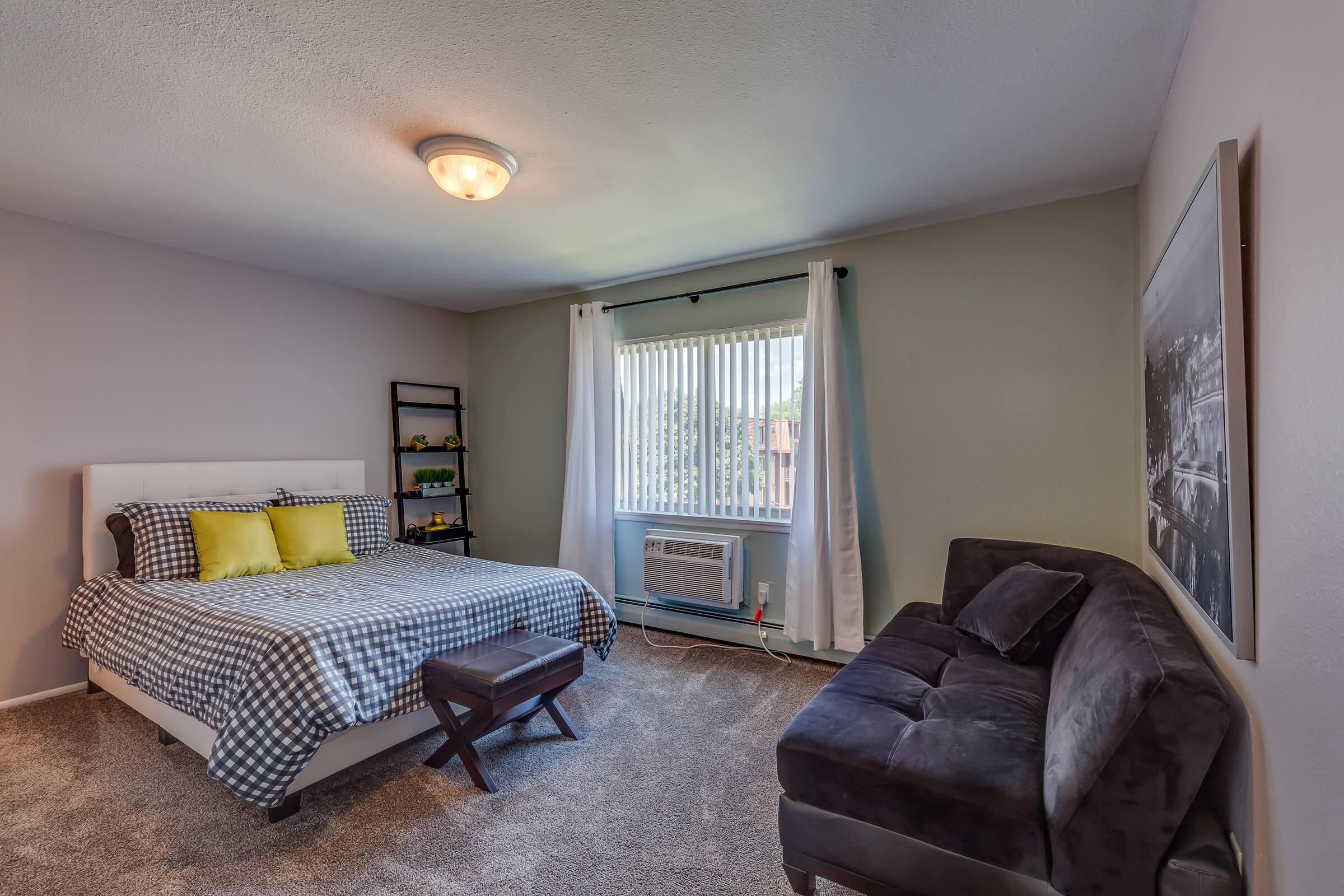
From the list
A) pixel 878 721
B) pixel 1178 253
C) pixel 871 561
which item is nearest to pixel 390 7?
pixel 1178 253

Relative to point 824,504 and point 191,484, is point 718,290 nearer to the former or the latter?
point 824,504

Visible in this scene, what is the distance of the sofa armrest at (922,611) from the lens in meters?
2.79

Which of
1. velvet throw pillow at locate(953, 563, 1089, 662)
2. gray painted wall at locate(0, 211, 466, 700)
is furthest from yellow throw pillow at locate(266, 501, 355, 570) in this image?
velvet throw pillow at locate(953, 563, 1089, 662)

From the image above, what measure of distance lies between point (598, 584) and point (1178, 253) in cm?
352

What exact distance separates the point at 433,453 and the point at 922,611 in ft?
12.6

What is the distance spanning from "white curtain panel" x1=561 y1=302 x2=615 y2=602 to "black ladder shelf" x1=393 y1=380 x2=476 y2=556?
1084 mm

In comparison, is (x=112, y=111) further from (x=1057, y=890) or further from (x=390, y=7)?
(x=1057, y=890)

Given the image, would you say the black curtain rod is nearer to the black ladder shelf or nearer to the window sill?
the window sill

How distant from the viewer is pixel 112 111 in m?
2.08

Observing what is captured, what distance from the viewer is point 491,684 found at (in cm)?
215

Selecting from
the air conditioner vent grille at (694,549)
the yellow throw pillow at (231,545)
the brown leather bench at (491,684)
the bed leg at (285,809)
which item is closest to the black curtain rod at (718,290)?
the air conditioner vent grille at (694,549)

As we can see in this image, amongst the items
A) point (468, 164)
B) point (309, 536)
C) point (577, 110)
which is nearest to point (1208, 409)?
point (577, 110)

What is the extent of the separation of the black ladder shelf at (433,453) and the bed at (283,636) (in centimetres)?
114

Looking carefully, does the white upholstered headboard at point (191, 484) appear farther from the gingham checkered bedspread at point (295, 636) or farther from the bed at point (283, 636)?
the gingham checkered bedspread at point (295, 636)
